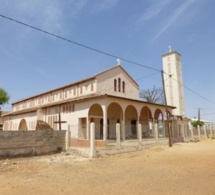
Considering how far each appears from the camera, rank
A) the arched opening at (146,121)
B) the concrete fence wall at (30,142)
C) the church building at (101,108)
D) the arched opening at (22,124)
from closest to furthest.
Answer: the concrete fence wall at (30,142) → the church building at (101,108) → the arched opening at (146,121) → the arched opening at (22,124)

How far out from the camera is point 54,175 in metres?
8.66

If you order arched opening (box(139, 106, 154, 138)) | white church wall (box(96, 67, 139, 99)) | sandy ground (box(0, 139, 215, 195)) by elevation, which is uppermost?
white church wall (box(96, 67, 139, 99))

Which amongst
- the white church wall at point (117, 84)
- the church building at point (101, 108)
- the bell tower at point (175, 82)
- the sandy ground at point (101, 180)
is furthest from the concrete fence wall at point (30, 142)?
the bell tower at point (175, 82)

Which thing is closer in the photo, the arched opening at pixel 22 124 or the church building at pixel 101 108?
the church building at pixel 101 108

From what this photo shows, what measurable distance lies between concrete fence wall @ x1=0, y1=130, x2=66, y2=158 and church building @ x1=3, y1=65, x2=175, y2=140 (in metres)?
1.70

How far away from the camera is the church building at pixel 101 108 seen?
62.1 ft

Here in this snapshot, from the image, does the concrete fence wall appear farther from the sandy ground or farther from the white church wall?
the white church wall

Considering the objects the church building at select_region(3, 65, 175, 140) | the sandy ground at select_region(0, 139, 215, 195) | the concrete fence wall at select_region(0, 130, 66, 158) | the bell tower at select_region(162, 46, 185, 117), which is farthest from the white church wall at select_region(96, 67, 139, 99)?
the bell tower at select_region(162, 46, 185, 117)

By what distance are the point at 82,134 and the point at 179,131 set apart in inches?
539

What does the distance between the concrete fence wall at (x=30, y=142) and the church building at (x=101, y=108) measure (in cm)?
170

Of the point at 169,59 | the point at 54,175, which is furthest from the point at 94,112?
the point at 169,59

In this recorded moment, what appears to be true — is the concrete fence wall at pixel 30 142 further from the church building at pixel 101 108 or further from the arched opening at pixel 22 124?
the arched opening at pixel 22 124

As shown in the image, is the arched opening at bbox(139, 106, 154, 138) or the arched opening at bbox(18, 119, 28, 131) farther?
the arched opening at bbox(18, 119, 28, 131)

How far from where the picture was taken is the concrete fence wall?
1262cm
